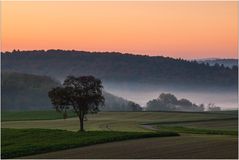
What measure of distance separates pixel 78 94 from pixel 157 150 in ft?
84.3

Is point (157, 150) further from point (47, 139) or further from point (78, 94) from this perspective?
point (78, 94)

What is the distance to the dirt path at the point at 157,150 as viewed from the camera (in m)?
44.9

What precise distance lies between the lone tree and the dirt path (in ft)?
51.6

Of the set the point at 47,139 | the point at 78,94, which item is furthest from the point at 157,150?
the point at 78,94

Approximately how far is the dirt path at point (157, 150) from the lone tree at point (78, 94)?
51.6 feet

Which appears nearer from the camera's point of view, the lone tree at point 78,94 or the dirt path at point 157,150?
the dirt path at point 157,150

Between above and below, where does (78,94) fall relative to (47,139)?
above

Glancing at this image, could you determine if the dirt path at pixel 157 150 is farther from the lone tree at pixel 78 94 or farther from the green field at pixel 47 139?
the lone tree at pixel 78 94

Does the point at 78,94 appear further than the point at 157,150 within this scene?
Yes

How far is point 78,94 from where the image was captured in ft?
237

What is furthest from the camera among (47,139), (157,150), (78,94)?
(78,94)

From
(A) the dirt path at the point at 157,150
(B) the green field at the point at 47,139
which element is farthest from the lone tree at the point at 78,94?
(A) the dirt path at the point at 157,150

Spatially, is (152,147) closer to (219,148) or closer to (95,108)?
(219,148)

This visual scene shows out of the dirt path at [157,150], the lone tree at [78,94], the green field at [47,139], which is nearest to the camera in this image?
the dirt path at [157,150]
